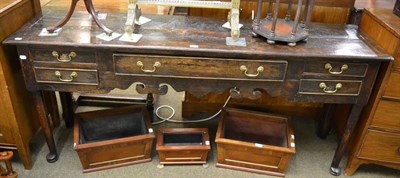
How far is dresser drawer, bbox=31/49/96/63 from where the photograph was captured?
4.80 ft

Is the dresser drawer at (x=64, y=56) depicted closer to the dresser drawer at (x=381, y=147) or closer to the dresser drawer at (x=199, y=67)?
the dresser drawer at (x=199, y=67)

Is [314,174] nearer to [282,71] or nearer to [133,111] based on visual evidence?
[282,71]

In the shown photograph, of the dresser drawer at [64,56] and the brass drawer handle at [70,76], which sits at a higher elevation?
the dresser drawer at [64,56]

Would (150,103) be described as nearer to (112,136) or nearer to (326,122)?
(112,136)

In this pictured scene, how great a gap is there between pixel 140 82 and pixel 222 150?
0.59 meters

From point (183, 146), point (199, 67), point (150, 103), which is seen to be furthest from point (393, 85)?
point (150, 103)

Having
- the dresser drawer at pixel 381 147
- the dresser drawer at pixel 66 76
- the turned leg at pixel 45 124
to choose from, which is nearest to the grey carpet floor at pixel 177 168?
the turned leg at pixel 45 124

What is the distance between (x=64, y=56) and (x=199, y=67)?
584mm

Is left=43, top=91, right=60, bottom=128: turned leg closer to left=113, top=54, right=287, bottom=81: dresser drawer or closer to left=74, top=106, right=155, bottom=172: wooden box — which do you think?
left=74, top=106, right=155, bottom=172: wooden box

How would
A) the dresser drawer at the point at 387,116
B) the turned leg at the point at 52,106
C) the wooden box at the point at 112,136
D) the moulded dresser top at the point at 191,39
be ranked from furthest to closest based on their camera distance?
the turned leg at the point at 52,106
the wooden box at the point at 112,136
the dresser drawer at the point at 387,116
the moulded dresser top at the point at 191,39

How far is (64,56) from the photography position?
147 centimetres

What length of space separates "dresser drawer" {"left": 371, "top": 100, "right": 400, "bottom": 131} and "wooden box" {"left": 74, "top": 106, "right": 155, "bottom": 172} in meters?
1.10

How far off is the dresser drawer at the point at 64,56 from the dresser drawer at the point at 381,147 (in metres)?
1.37

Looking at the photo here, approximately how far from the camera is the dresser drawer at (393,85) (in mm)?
1490
